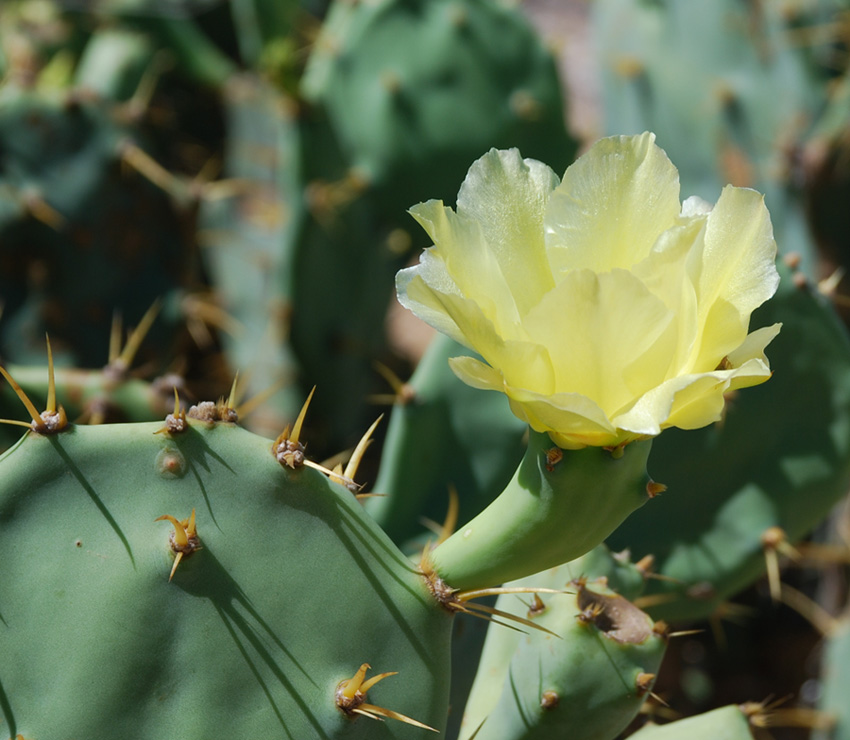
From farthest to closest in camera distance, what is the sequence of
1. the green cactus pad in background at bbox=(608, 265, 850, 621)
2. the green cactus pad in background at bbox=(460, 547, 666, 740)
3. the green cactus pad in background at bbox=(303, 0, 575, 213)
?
the green cactus pad in background at bbox=(303, 0, 575, 213), the green cactus pad in background at bbox=(608, 265, 850, 621), the green cactus pad in background at bbox=(460, 547, 666, 740)

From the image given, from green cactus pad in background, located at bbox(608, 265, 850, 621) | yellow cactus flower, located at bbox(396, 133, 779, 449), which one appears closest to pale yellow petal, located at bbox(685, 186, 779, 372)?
yellow cactus flower, located at bbox(396, 133, 779, 449)

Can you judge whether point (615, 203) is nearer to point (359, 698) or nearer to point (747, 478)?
point (359, 698)

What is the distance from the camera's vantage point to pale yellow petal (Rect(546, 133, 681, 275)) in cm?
66

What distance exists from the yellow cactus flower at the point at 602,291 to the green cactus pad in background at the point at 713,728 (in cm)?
44

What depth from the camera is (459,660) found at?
3.67ft

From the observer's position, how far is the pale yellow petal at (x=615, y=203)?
0.66 meters

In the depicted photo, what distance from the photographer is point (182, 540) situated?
723mm

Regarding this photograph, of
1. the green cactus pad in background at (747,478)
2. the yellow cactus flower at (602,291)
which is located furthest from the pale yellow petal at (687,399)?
the green cactus pad in background at (747,478)

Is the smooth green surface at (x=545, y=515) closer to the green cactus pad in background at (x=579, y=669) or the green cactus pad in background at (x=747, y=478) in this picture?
the green cactus pad in background at (x=579, y=669)

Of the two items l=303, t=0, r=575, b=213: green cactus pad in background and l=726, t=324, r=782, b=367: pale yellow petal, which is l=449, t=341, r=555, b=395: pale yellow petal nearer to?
l=726, t=324, r=782, b=367: pale yellow petal

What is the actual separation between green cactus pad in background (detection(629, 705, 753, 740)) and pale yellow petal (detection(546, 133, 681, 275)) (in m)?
0.52

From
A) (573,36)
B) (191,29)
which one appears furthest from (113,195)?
(573,36)

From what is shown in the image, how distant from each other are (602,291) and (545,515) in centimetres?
18

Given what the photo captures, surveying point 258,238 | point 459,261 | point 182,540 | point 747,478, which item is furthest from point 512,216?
point 258,238
